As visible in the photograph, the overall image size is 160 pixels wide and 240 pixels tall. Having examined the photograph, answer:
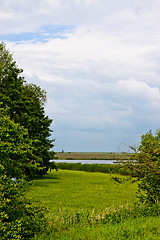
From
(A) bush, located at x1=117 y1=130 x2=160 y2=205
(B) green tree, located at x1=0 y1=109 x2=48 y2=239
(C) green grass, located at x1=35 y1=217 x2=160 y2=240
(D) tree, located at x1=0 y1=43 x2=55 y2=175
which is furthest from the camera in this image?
(D) tree, located at x1=0 y1=43 x2=55 y2=175

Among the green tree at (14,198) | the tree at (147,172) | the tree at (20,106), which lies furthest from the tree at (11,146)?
the tree at (20,106)

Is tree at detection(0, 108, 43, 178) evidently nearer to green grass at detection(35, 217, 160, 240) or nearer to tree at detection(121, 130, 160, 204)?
green grass at detection(35, 217, 160, 240)

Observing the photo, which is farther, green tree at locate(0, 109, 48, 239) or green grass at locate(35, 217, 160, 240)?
green tree at locate(0, 109, 48, 239)

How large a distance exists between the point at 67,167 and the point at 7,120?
57275mm

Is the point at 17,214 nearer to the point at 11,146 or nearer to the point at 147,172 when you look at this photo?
the point at 11,146

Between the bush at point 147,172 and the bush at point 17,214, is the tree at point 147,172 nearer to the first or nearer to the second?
the bush at point 147,172

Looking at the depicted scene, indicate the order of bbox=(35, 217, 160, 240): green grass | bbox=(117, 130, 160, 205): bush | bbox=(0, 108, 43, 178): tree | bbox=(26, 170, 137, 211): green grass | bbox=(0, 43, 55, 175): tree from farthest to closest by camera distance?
bbox=(0, 43, 55, 175): tree
bbox=(26, 170, 137, 211): green grass
bbox=(117, 130, 160, 205): bush
bbox=(0, 108, 43, 178): tree
bbox=(35, 217, 160, 240): green grass

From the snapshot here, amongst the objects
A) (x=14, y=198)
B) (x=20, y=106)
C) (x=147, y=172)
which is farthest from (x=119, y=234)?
(x=20, y=106)

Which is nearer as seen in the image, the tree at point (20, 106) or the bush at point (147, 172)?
the bush at point (147, 172)

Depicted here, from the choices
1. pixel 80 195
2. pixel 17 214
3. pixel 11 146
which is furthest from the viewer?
pixel 80 195

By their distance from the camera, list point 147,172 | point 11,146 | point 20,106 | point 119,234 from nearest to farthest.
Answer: point 119,234 < point 11,146 < point 147,172 < point 20,106

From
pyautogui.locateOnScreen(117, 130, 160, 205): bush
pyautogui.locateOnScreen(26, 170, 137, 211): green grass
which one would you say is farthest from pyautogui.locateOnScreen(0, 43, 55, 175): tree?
pyautogui.locateOnScreen(117, 130, 160, 205): bush

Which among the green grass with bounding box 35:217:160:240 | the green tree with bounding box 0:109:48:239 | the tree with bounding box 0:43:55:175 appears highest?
the tree with bounding box 0:43:55:175

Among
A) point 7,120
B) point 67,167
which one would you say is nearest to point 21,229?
point 7,120
